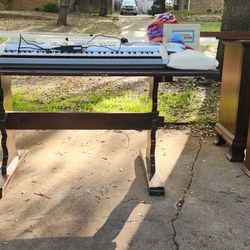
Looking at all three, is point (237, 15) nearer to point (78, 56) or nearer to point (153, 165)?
point (153, 165)

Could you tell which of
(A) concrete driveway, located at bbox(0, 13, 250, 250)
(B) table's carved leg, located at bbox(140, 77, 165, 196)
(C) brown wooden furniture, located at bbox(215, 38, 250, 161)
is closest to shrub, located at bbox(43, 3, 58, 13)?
(A) concrete driveway, located at bbox(0, 13, 250, 250)

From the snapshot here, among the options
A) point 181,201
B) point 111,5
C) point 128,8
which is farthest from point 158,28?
point 111,5

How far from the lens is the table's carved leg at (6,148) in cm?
384

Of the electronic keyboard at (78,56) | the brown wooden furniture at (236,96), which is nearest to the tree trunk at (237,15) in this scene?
the brown wooden furniture at (236,96)

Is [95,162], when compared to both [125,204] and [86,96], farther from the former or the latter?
[86,96]

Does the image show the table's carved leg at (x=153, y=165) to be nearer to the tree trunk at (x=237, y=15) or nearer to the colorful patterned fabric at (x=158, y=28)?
the colorful patterned fabric at (x=158, y=28)

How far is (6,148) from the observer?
3.95 metres

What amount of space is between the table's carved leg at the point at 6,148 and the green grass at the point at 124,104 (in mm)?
1808

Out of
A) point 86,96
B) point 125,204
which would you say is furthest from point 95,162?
point 86,96

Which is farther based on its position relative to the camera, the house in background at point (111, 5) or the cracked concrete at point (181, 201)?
the house in background at point (111, 5)

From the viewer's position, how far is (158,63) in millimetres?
3482

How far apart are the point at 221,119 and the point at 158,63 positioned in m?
1.74

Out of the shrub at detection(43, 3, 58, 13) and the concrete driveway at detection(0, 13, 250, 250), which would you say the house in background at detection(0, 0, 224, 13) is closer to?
the shrub at detection(43, 3, 58, 13)

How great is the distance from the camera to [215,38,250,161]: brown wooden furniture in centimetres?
433
